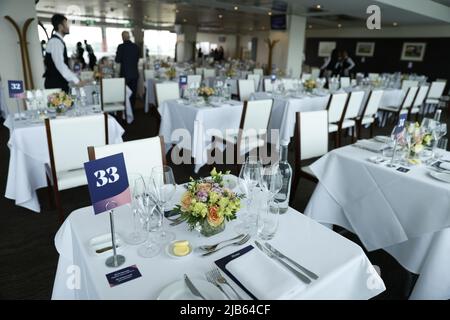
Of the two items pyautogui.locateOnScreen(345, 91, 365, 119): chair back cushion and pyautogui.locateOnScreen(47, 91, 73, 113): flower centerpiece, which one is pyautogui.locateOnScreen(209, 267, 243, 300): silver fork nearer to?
pyautogui.locateOnScreen(47, 91, 73, 113): flower centerpiece

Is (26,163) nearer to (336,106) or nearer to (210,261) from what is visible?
(210,261)

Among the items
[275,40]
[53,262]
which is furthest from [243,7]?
[53,262]

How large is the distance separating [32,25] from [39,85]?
3.39 feet

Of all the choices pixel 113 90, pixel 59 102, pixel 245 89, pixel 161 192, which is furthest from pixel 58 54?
pixel 161 192

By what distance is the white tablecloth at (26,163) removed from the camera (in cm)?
262

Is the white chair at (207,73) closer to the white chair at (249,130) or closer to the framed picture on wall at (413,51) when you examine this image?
the white chair at (249,130)

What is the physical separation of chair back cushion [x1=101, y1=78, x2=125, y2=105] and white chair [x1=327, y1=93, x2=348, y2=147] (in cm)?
334

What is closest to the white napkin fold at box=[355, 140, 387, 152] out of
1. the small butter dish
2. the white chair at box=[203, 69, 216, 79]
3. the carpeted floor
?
the carpeted floor

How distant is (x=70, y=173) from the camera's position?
8.43ft

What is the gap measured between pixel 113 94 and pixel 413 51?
12.1 m

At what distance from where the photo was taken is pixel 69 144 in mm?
2461
